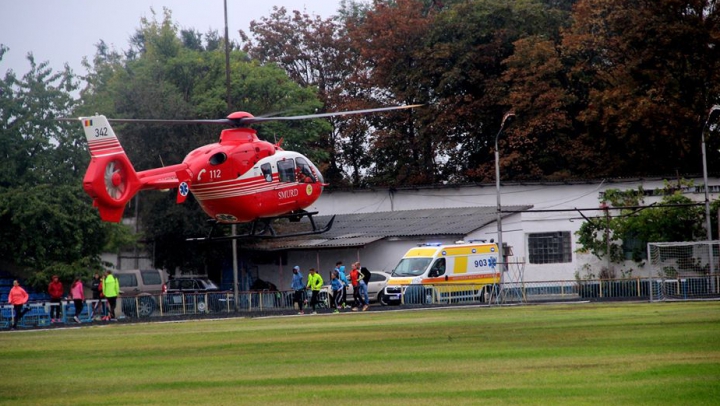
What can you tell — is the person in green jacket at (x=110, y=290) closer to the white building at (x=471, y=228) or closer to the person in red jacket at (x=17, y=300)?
the person in red jacket at (x=17, y=300)

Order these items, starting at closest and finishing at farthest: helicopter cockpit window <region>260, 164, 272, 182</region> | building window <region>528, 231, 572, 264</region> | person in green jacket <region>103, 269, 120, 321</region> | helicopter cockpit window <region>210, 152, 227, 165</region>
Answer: helicopter cockpit window <region>210, 152, 227, 165</region> < helicopter cockpit window <region>260, 164, 272, 182</region> < person in green jacket <region>103, 269, 120, 321</region> < building window <region>528, 231, 572, 264</region>

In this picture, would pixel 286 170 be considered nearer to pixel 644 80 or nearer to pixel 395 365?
pixel 395 365

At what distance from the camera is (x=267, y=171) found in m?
36.3

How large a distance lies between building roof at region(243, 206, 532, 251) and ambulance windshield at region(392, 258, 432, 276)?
632cm

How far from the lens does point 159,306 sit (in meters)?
46.5

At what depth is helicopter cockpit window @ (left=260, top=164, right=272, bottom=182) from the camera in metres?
36.2

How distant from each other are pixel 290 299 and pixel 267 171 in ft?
47.0

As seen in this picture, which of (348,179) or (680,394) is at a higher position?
(348,179)

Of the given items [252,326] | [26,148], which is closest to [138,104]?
[26,148]

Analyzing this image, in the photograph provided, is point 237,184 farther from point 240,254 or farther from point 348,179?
point 348,179

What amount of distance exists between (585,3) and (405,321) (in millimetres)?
40345

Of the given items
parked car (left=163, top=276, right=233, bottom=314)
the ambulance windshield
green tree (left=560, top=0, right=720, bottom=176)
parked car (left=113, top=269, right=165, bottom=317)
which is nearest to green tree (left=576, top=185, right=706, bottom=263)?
Result: green tree (left=560, top=0, right=720, bottom=176)

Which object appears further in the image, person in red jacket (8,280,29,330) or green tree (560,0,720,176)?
green tree (560,0,720,176)

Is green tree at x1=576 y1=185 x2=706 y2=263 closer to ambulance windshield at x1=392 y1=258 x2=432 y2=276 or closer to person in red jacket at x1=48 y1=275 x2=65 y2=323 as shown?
ambulance windshield at x1=392 y1=258 x2=432 y2=276
